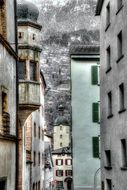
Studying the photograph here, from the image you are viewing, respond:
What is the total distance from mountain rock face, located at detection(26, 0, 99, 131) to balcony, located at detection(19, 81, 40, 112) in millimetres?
123997

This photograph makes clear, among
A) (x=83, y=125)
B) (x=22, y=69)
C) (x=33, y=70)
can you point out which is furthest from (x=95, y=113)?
(x=22, y=69)

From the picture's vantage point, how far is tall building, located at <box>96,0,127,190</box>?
2142 centimetres

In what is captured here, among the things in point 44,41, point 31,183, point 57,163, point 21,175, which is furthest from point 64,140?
point 21,175

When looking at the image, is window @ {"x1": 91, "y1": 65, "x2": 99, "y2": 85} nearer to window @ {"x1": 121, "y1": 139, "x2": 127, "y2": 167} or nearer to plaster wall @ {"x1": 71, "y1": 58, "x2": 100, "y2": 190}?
plaster wall @ {"x1": 71, "y1": 58, "x2": 100, "y2": 190}

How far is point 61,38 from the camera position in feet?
586

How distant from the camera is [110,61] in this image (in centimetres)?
2481

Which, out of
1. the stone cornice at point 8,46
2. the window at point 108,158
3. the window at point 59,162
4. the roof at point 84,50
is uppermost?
the roof at point 84,50

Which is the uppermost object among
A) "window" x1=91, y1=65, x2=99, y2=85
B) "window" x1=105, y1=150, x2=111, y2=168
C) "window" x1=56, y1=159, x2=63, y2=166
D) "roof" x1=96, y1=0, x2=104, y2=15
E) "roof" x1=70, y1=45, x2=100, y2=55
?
"roof" x1=96, y1=0, x2=104, y2=15

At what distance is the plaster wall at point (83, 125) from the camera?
32312mm

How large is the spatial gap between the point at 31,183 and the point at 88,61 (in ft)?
30.0

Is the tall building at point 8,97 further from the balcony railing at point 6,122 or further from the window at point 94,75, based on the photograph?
the window at point 94,75

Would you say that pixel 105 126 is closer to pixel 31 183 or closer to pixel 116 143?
pixel 116 143

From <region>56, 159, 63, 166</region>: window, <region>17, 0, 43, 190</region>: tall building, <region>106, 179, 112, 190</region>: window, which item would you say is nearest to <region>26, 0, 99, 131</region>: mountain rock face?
<region>56, 159, 63, 166</region>: window

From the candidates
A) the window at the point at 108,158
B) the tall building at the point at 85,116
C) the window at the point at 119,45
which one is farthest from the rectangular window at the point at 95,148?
the window at the point at 119,45
